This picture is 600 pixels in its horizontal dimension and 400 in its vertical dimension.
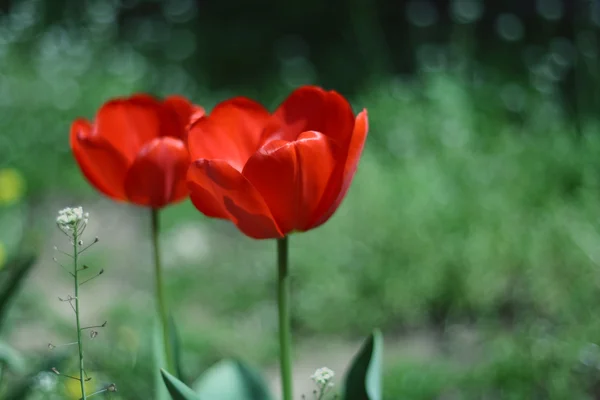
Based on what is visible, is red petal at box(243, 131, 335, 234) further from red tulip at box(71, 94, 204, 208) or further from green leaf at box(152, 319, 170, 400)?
green leaf at box(152, 319, 170, 400)

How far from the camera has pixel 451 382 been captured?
87.6 inches

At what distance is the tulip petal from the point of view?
125 cm

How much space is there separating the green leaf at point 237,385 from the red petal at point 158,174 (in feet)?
0.89

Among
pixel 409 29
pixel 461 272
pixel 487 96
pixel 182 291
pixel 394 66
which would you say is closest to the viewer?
pixel 461 272

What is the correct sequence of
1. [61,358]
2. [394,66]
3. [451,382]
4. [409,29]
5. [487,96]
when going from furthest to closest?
1. [409,29]
2. [394,66]
3. [487,96]
4. [451,382]
5. [61,358]

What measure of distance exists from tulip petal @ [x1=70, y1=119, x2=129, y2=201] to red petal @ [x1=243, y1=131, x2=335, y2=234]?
0.29 meters

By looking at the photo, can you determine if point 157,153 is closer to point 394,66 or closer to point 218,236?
point 218,236

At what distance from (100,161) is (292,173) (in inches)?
13.8

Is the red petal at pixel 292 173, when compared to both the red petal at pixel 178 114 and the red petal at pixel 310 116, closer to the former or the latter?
the red petal at pixel 310 116

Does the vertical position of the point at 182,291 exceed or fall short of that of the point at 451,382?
it falls short

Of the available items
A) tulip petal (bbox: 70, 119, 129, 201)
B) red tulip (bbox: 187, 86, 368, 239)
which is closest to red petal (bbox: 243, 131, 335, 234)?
red tulip (bbox: 187, 86, 368, 239)

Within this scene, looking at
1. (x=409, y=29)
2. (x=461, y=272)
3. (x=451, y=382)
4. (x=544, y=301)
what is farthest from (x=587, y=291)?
(x=409, y=29)

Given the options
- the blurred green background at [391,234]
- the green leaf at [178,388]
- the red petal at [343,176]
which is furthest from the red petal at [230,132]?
the blurred green background at [391,234]

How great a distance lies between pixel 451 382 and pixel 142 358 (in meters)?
0.81
